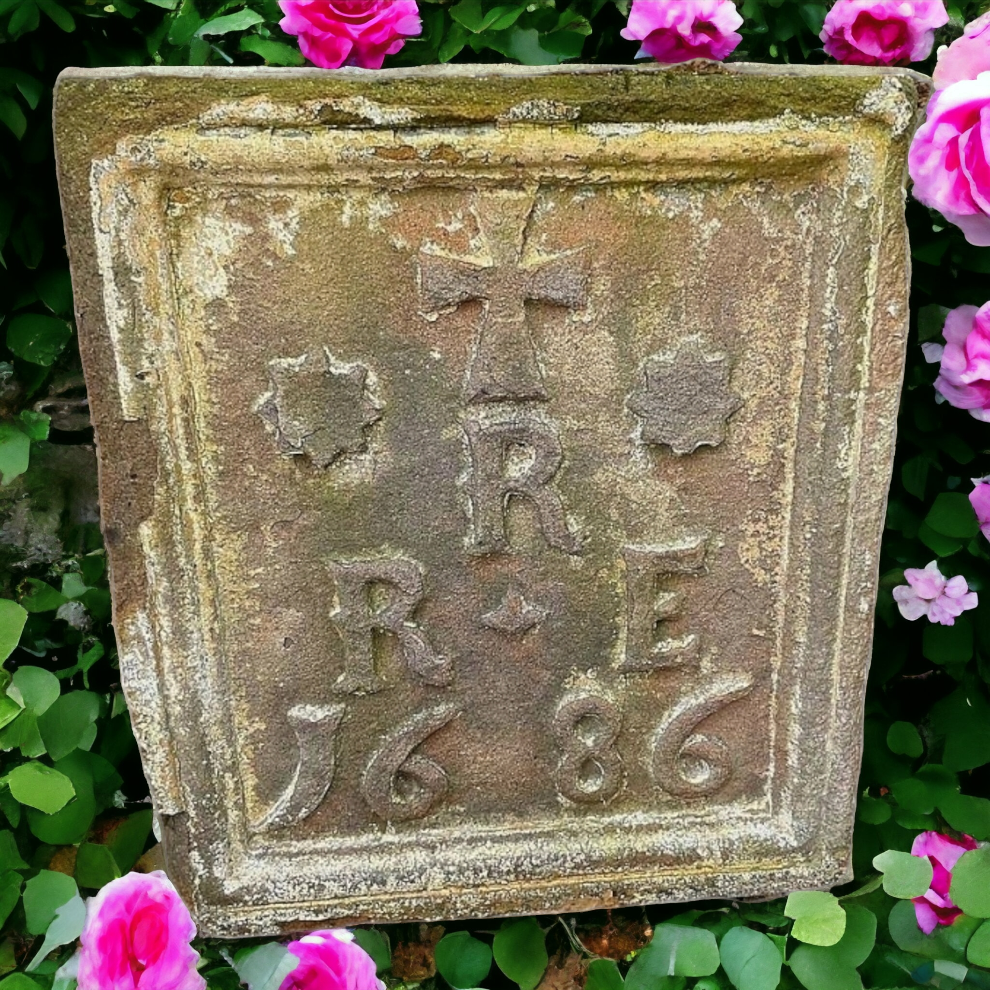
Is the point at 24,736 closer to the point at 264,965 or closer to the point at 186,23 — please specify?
the point at 264,965

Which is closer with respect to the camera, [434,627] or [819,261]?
[819,261]

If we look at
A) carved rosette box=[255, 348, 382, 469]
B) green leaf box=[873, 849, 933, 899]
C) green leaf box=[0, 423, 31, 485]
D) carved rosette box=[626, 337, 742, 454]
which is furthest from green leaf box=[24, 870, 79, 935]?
green leaf box=[873, 849, 933, 899]

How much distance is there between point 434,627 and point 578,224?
48 cm

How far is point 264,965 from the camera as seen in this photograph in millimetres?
1145

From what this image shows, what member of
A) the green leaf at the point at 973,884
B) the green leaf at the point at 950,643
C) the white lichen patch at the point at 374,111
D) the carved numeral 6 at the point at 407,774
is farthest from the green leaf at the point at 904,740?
the white lichen patch at the point at 374,111

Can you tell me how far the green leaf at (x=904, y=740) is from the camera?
51.2 inches

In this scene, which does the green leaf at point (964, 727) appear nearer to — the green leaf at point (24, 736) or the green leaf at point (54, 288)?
the green leaf at point (24, 736)

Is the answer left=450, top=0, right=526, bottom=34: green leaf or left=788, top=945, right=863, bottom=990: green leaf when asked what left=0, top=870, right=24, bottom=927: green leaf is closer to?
left=788, top=945, right=863, bottom=990: green leaf

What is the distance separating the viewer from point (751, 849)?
46.0 inches

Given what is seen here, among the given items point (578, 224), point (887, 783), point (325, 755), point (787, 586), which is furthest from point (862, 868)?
point (578, 224)

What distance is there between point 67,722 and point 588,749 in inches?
26.8

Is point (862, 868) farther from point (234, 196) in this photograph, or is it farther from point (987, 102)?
point (234, 196)

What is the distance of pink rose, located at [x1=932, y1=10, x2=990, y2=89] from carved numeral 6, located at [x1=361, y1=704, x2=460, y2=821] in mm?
907

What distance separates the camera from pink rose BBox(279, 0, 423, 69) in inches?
37.8
